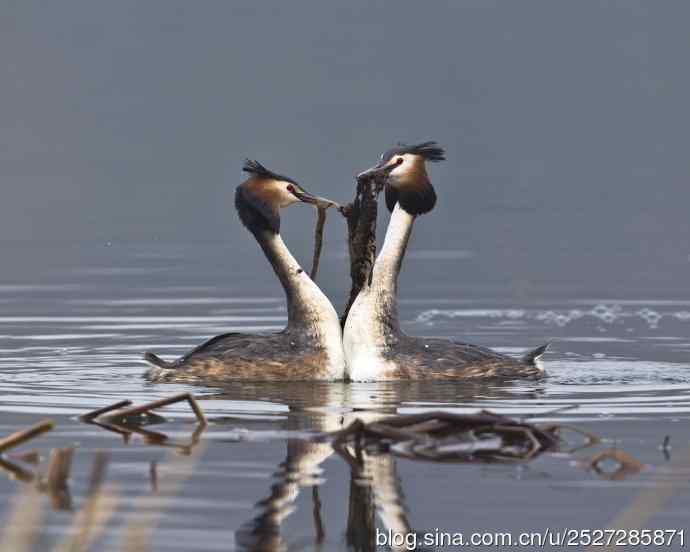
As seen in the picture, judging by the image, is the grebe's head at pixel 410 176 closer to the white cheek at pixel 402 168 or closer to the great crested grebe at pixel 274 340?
the white cheek at pixel 402 168

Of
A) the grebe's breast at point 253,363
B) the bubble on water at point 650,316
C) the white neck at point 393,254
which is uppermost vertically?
the white neck at point 393,254

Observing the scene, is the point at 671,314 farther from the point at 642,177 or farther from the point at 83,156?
the point at 83,156

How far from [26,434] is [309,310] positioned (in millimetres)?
5191

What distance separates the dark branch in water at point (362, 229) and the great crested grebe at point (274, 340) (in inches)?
12.2

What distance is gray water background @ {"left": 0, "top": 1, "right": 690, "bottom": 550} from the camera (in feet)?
36.5

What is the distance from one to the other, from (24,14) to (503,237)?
108298 millimetres

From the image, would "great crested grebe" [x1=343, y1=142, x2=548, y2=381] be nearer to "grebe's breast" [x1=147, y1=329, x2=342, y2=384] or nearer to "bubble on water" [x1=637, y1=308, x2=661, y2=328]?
"grebe's breast" [x1=147, y1=329, x2=342, y2=384]

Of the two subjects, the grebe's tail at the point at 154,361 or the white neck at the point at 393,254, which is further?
the white neck at the point at 393,254

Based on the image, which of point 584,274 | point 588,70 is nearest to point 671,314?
point 584,274

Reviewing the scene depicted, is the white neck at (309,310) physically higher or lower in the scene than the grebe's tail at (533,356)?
higher

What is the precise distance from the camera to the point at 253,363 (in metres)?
15.4

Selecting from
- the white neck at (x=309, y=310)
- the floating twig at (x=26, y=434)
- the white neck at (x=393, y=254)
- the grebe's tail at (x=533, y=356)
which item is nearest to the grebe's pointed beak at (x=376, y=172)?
the white neck at (x=393, y=254)

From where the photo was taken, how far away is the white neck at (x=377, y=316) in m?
15.5

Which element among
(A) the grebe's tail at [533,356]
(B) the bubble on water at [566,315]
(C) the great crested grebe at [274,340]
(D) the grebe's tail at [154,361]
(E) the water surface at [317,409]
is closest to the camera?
(E) the water surface at [317,409]
